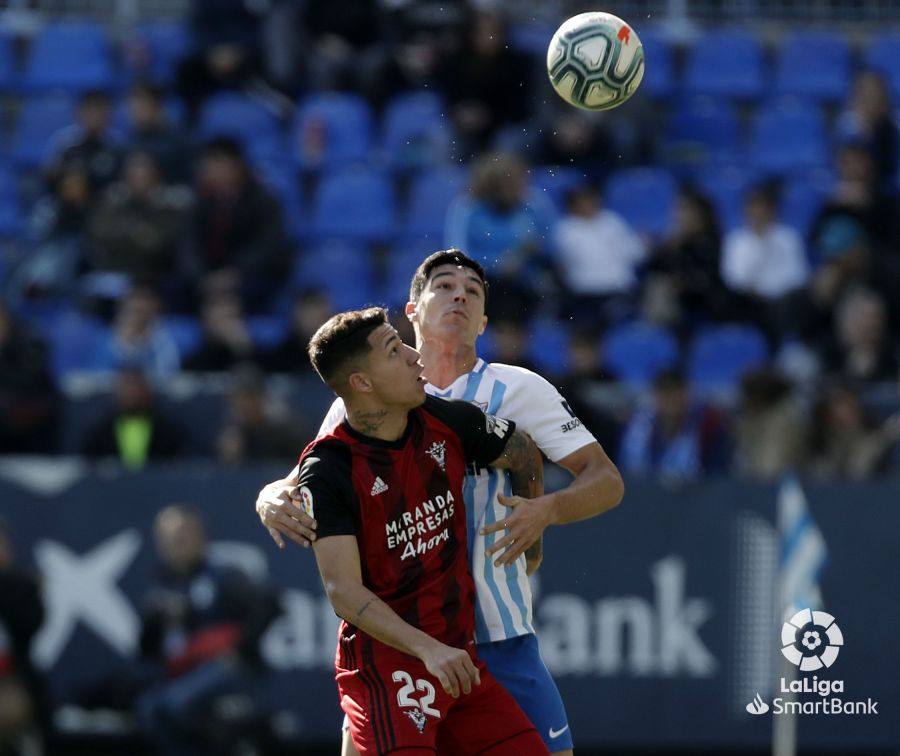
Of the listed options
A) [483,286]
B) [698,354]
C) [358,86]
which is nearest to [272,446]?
[698,354]

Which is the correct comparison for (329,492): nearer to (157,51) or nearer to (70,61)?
(157,51)

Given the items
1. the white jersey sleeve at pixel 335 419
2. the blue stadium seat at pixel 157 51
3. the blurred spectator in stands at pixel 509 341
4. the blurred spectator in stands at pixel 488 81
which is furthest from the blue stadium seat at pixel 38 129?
the white jersey sleeve at pixel 335 419

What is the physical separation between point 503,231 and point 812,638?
3.18 m

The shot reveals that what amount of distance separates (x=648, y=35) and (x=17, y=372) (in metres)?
6.26

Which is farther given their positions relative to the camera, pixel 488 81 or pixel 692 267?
pixel 488 81

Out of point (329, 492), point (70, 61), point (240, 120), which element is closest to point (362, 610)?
point (329, 492)

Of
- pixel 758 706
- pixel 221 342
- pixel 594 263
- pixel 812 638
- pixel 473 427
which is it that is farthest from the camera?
pixel 594 263

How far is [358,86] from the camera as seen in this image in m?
13.9

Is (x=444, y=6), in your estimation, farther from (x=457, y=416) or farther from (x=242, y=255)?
(x=457, y=416)

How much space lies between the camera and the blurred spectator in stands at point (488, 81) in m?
12.9

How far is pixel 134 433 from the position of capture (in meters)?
11.1

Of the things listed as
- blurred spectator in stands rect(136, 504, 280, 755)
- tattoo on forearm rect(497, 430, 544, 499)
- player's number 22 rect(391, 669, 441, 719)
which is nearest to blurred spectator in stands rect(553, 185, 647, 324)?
blurred spectator in stands rect(136, 504, 280, 755)

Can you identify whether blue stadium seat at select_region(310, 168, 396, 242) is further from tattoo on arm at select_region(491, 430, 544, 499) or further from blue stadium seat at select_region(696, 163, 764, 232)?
tattoo on arm at select_region(491, 430, 544, 499)

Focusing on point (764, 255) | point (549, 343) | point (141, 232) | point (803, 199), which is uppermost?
point (803, 199)
